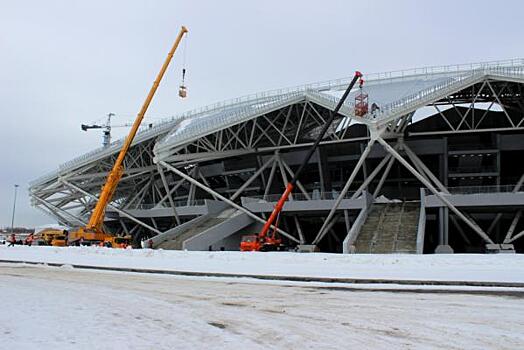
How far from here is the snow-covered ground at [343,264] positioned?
15853mm

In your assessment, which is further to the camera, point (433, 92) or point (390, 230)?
point (390, 230)

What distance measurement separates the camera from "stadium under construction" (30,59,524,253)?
34.2 meters

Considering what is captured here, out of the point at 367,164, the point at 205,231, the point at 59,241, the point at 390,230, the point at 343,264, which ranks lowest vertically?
the point at 59,241

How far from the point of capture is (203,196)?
60.0 metres

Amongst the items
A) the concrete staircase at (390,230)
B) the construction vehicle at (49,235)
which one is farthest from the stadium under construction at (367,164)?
the construction vehicle at (49,235)

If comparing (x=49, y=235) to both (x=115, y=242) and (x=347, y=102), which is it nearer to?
(x=115, y=242)

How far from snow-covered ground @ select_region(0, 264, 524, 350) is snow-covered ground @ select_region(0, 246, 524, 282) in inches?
172

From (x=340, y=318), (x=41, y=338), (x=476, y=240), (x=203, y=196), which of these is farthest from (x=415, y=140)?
(x=41, y=338)

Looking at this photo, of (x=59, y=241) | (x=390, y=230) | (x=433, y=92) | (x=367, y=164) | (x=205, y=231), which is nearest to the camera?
(x=433, y=92)

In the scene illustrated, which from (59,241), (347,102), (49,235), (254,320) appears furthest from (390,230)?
(49,235)

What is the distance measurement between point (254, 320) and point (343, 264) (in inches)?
466

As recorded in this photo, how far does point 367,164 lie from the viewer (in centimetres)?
4731

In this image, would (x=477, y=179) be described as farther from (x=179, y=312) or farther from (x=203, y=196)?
(x=179, y=312)

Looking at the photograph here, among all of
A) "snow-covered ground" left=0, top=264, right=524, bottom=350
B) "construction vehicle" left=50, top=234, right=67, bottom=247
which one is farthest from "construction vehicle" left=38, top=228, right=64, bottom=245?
"snow-covered ground" left=0, top=264, right=524, bottom=350
